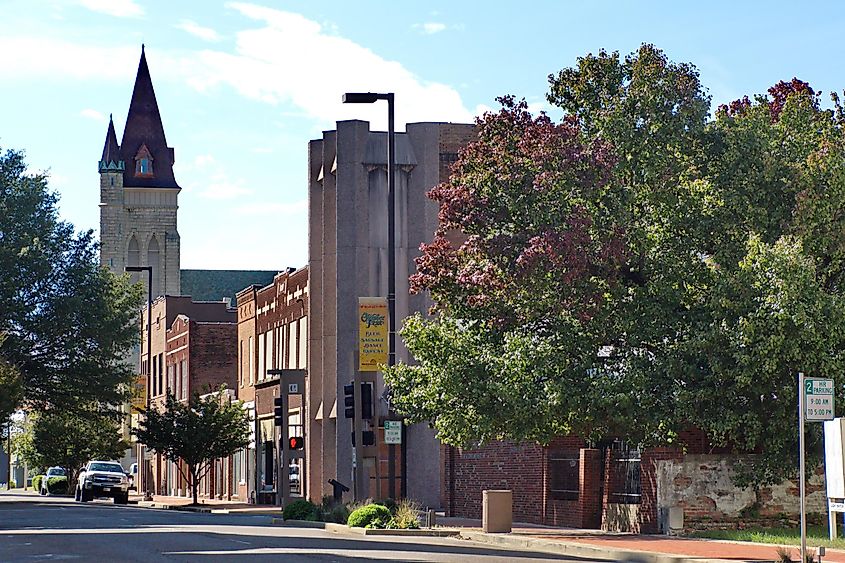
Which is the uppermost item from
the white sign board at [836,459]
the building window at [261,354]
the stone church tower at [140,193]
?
the stone church tower at [140,193]

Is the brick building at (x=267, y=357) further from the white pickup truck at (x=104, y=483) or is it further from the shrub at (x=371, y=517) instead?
the shrub at (x=371, y=517)

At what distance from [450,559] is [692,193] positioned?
10702 millimetres

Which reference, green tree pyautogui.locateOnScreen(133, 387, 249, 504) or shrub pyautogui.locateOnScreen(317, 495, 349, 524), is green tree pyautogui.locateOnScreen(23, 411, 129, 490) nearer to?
green tree pyautogui.locateOnScreen(133, 387, 249, 504)

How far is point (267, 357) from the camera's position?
6700 centimetres

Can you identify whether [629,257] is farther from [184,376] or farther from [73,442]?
[73,442]

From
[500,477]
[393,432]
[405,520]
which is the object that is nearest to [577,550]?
[405,520]

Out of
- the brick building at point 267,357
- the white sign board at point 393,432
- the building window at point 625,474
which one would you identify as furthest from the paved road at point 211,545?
the brick building at point 267,357

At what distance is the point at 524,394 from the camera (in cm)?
3080

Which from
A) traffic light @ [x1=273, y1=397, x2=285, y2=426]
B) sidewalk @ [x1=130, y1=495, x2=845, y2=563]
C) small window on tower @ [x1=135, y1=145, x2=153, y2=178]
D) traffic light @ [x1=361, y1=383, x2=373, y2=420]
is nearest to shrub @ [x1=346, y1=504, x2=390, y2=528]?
sidewalk @ [x1=130, y1=495, x2=845, y2=563]

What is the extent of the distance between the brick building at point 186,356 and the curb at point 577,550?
43.7 metres

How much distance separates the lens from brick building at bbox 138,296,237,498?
81562 mm

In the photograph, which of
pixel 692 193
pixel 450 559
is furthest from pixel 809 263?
pixel 450 559

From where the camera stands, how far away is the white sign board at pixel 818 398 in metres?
21.6

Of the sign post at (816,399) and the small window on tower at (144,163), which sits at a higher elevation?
the small window on tower at (144,163)
